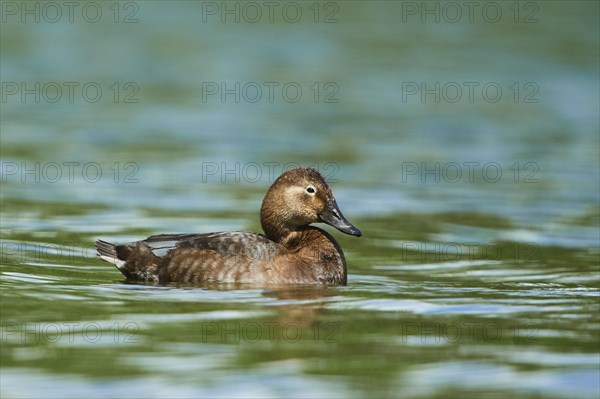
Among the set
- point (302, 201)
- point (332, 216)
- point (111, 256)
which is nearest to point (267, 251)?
point (302, 201)

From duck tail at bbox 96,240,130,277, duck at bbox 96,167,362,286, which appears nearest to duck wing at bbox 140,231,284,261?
duck at bbox 96,167,362,286

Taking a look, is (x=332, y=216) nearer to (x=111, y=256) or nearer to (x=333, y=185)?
(x=111, y=256)

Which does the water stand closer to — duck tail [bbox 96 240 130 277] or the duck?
duck tail [bbox 96 240 130 277]

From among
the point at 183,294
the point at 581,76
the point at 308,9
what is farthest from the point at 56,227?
the point at 308,9

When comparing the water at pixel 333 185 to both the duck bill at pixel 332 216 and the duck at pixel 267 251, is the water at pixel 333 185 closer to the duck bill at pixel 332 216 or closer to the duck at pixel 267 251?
the duck at pixel 267 251

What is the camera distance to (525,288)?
13031 mm

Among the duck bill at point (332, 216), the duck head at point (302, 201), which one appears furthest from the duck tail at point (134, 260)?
the duck bill at point (332, 216)

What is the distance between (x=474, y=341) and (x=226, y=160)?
11.6 m

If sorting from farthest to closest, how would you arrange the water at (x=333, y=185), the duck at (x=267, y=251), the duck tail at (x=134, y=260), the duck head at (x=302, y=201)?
the duck head at (x=302, y=201), the duck tail at (x=134, y=260), the duck at (x=267, y=251), the water at (x=333, y=185)

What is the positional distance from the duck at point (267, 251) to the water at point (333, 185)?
319 millimetres

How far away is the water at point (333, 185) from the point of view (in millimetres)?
9766

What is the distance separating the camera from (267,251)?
13133mm

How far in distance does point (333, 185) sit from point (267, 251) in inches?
269

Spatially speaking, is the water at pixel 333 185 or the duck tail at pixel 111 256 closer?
the water at pixel 333 185
